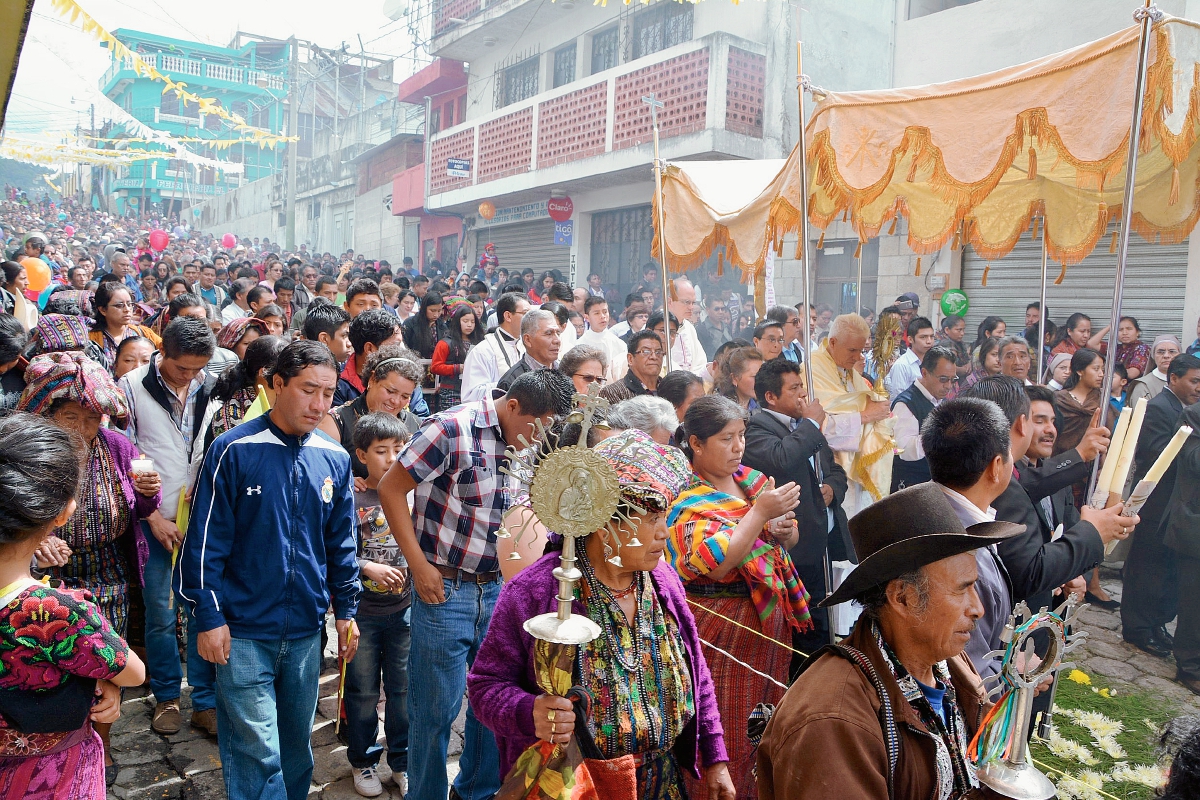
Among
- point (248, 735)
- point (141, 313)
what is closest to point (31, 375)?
point (248, 735)

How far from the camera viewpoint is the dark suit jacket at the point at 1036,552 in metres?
3.02

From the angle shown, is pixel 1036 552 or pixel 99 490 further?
pixel 99 490

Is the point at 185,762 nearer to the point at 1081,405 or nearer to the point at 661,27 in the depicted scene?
the point at 1081,405

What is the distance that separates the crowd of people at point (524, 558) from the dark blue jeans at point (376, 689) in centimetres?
1

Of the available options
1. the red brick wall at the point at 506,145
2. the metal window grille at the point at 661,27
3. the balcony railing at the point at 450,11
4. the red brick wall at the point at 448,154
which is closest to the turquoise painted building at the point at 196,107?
the balcony railing at the point at 450,11

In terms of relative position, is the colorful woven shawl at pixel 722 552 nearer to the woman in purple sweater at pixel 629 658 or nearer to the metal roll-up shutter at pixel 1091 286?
the woman in purple sweater at pixel 629 658

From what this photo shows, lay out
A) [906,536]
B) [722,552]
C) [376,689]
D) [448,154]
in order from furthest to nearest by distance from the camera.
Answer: [448,154]
[376,689]
[722,552]
[906,536]

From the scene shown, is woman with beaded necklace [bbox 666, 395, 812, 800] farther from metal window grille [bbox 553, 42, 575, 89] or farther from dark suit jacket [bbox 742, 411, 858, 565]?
metal window grille [bbox 553, 42, 575, 89]

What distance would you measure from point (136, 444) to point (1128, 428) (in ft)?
15.5

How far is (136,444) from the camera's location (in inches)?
171

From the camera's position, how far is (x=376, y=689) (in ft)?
12.4

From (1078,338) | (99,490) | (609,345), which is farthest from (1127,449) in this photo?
(1078,338)

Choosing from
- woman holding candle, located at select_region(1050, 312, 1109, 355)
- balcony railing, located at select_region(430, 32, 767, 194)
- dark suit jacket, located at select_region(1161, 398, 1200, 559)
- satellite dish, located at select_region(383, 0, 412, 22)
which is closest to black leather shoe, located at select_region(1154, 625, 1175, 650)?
dark suit jacket, located at select_region(1161, 398, 1200, 559)

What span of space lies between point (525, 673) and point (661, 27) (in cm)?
1695
